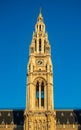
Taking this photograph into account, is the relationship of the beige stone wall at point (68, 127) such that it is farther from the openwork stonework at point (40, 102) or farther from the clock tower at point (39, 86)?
the clock tower at point (39, 86)

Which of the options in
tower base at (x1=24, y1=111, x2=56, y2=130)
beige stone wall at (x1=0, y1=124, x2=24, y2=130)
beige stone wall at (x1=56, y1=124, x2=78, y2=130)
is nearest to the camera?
tower base at (x1=24, y1=111, x2=56, y2=130)

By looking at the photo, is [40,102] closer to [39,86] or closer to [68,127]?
[39,86]

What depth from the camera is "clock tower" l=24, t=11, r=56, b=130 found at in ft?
382

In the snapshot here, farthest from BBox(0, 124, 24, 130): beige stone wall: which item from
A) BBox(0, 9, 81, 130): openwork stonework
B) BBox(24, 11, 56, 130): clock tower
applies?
BBox(24, 11, 56, 130): clock tower

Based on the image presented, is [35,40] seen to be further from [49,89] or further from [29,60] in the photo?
[49,89]

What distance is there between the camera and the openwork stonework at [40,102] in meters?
117

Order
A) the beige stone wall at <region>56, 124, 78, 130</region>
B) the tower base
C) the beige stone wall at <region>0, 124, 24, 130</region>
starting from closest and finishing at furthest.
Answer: the tower base
the beige stone wall at <region>56, 124, 78, 130</region>
the beige stone wall at <region>0, 124, 24, 130</region>

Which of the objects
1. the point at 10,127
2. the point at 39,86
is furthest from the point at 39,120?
the point at 10,127

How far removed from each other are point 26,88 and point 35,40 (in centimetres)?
1447

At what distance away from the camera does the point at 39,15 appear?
5266 inches

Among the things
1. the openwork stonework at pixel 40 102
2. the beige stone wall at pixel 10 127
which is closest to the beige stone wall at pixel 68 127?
the openwork stonework at pixel 40 102

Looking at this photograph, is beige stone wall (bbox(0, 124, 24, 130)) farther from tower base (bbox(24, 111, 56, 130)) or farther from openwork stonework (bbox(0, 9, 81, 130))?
tower base (bbox(24, 111, 56, 130))

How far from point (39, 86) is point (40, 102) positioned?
4164 millimetres

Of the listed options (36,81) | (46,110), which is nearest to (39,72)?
(36,81)
